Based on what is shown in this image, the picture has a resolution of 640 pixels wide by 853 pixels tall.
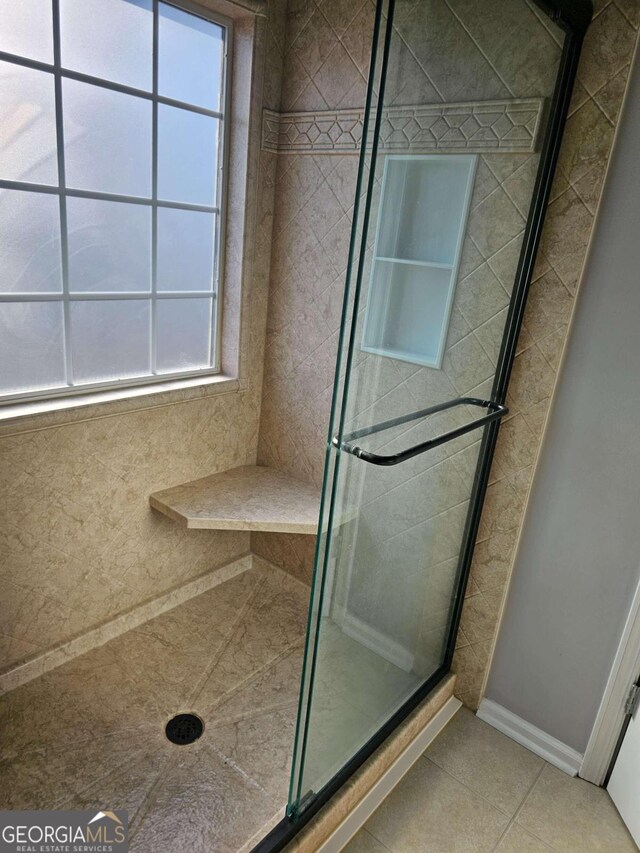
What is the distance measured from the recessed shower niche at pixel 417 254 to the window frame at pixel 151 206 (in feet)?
3.50

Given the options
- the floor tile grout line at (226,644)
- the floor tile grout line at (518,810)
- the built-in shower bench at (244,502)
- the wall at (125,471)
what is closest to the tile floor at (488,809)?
the floor tile grout line at (518,810)

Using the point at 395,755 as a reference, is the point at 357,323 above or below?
above

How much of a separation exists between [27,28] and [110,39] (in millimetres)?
234

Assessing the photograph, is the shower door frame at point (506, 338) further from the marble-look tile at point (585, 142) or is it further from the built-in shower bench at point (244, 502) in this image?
the built-in shower bench at point (244, 502)

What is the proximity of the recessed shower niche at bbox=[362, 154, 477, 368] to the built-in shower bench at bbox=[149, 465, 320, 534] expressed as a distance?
0.90 metres

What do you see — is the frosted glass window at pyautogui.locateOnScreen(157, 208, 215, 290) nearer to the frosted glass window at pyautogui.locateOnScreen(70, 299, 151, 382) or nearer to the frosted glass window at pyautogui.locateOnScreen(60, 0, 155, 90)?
the frosted glass window at pyautogui.locateOnScreen(70, 299, 151, 382)

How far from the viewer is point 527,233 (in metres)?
1.46

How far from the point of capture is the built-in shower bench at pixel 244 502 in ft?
6.33

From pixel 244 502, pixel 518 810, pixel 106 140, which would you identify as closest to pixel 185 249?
pixel 106 140

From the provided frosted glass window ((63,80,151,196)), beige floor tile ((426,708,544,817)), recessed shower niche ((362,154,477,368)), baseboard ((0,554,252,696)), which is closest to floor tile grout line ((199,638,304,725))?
baseboard ((0,554,252,696))

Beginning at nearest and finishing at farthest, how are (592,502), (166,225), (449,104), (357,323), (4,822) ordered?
(357,323)
(449,104)
(4,822)
(592,502)
(166,225)

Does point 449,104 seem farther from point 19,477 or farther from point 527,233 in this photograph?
point 19,477

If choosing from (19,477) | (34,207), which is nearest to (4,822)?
(19,477)

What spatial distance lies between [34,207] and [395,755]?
1.87m
